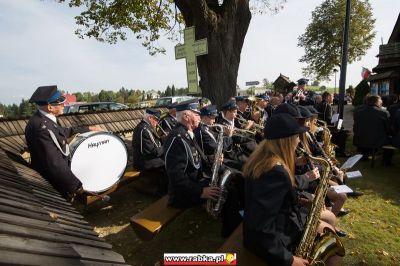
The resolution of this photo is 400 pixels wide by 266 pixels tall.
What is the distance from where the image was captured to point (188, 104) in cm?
448

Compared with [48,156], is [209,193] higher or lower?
lower

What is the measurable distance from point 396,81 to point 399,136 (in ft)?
41.4

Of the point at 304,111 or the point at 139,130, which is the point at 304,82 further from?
the point at 139,130

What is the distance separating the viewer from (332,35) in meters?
37.6

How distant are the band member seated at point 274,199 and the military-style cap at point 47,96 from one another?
3.07 m

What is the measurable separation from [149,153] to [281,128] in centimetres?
365

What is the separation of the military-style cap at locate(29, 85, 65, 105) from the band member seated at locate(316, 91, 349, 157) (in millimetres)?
7554

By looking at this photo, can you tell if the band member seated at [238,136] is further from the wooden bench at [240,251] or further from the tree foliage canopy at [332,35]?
the tree foliage canopy at [332,35]

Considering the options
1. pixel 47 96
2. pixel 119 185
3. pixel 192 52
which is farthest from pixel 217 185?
pixel 192 52

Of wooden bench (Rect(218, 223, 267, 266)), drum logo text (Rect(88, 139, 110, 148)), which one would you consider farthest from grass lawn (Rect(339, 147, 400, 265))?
drum logo text (Rect(88, 139, 110, 148))

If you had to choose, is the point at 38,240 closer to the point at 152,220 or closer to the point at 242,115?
the point at 152,220

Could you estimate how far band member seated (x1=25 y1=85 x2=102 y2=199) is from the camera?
4078 millimetres

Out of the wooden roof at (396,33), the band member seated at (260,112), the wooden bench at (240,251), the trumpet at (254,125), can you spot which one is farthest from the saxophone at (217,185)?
the wooden roof at (396,33)

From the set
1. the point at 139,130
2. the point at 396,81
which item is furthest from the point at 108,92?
the point at 139,130
